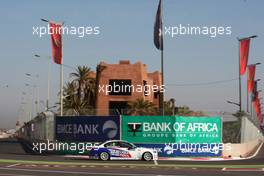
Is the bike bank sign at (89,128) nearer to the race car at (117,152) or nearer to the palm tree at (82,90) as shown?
the race car at (117,152)

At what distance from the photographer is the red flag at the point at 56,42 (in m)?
36.6

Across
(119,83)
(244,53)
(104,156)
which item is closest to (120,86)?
(119,83)

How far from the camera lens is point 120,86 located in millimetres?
81500

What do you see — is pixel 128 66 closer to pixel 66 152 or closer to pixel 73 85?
pixel 73 85

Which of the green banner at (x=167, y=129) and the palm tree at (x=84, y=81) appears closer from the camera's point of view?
the green banner at (x=167, y=129)

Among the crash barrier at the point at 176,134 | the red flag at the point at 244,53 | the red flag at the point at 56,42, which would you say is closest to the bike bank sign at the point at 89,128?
the crash barrier at the point at 176,134

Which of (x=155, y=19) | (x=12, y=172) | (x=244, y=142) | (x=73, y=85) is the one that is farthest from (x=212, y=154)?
(x=73, y=85)

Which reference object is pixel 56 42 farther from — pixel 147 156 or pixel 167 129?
pixel 147 156

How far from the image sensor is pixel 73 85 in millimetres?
85875

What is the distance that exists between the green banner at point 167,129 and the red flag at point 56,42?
668cm

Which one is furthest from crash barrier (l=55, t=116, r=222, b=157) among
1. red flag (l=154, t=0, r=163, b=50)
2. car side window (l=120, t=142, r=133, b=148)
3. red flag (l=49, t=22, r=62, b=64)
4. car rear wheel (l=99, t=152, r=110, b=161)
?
red flag (l=49, t=22, r=62, b=64)

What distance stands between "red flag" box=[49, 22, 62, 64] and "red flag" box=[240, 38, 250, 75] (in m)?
13.8

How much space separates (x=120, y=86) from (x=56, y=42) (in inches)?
1768

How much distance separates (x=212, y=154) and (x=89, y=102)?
177ft
